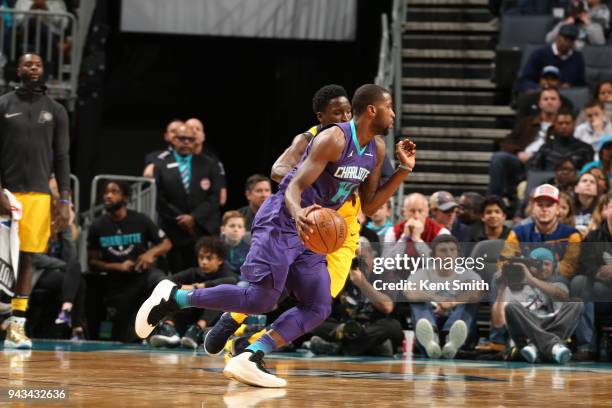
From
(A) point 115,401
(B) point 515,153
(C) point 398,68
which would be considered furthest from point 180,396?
(C) point 398,68

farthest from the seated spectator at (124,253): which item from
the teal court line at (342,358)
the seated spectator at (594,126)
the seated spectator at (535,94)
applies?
the seated spectator at (594,126)

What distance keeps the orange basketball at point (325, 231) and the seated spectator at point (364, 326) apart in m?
4.28

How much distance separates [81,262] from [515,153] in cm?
481

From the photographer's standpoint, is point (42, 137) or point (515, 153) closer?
point (42, 137)

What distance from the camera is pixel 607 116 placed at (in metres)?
12.9

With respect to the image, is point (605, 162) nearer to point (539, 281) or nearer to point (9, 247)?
point (539, 281)

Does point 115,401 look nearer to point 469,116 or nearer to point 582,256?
point 582,256

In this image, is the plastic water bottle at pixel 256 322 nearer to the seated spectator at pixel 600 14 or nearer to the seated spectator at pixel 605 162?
the seated spectator at pixel 605 162

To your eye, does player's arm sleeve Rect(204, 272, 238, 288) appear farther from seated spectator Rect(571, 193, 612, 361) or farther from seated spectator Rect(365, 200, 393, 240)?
seated spectator Rect(571, 193, 612, 361)

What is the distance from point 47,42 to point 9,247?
503cm

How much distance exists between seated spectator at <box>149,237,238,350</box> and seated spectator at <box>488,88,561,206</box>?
3230 mm

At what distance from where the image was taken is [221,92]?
2016 centimetres

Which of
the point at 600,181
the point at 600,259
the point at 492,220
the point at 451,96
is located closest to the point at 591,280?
the point at 600,259

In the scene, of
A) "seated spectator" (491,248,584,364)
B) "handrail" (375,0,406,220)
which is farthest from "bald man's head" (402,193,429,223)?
"handrail" (375,0,406,220)
